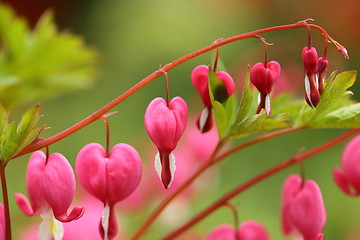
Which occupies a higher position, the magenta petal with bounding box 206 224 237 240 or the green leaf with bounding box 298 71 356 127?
the green leaf with bounding box 298 71 356 127

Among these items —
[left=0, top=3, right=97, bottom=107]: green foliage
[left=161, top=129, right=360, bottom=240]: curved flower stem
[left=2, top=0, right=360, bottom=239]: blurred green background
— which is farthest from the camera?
[left=2, top=0, right=360, bottom=239]: blurred green background

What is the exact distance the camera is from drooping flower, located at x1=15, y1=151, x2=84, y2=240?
2.02 ft

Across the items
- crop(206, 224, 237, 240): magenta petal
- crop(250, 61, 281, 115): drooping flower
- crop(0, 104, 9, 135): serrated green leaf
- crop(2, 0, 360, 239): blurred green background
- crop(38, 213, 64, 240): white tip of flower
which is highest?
crop(250, 61, 281, 115): drooping flower

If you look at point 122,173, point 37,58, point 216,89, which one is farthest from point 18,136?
point 37,58

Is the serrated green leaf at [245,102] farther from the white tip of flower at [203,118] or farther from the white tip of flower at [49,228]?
the white tip of flower at [49,228]

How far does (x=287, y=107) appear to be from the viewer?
79 centimetres

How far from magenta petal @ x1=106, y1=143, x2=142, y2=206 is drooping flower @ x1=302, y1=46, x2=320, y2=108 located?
19 cm

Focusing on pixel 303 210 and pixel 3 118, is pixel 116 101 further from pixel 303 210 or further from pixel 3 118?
pixel 303 210

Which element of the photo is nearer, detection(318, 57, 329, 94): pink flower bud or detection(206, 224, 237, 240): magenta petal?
detection(318, 57, 329, 94): pink flower bud

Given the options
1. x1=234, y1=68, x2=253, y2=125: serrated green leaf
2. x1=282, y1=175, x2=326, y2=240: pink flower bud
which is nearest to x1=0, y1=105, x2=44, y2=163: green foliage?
x1=234, y1=68, x2=253, y2=125: serrated green leaf

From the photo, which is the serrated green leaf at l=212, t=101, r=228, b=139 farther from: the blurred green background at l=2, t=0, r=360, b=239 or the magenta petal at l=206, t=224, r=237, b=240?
the blurred green background at l=2, t=0, r=360, b=239

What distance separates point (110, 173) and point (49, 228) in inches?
3.4

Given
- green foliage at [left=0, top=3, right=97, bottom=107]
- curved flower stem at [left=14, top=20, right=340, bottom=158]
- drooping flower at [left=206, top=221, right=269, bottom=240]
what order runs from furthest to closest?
green foliage at [left=0, top=3, right=97, bottom=107] → drooping flower at [left=206, top=221, right=269, bottom=240] → curved flower stem at [left=14, top=20, right=340, bottom=158]

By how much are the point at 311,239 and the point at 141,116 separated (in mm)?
2530
